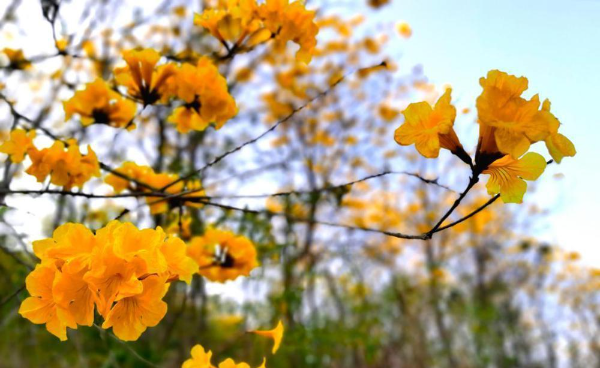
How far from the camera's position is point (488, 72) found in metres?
0.84

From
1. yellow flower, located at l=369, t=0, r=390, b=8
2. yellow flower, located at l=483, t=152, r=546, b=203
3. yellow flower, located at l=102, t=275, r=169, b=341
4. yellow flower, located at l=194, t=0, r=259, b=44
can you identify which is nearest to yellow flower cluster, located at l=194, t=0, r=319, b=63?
yellow flower, located at l=194, t=0, r=259, b=44

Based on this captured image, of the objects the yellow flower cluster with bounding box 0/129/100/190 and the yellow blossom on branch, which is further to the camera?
the yellow flower cluster with bounding box 0/129/100/190

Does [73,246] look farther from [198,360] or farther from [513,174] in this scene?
[513,174]

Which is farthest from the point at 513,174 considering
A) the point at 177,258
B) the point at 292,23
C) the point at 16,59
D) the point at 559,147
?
the point at 16,59

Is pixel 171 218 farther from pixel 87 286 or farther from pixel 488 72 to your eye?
pixel 488 72

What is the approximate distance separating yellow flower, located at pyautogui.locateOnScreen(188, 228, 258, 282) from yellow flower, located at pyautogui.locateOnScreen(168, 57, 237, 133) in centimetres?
40

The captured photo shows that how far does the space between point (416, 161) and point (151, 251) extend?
30.4 feet

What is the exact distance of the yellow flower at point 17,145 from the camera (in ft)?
4.60

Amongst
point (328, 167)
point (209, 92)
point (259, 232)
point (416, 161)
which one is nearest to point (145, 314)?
point (209, 92)

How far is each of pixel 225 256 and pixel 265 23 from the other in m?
Answer: 0.83

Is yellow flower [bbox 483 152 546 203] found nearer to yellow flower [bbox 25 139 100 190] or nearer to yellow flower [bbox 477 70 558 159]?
yellow flower [bbox 477 70 558 159]

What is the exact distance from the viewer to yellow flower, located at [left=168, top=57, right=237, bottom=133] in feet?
4.92

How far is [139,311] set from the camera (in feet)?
2.89

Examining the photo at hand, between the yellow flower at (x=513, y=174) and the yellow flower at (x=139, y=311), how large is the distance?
692 mm
